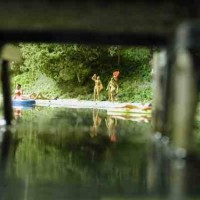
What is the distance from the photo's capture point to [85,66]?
37.7 m

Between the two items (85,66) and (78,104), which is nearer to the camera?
(78,104)

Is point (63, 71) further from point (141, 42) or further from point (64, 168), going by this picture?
point (64, 168)

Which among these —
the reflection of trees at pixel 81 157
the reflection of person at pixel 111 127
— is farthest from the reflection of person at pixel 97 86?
the reflection of trees at pixel 81 157

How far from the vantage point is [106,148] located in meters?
14.3

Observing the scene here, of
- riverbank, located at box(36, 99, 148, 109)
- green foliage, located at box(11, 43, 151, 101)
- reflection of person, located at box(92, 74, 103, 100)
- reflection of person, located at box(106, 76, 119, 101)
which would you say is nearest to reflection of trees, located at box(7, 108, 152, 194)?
riverbank, located at box(36, 99, 148, 109)

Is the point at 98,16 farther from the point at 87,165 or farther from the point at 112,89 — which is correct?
the point at 112,89

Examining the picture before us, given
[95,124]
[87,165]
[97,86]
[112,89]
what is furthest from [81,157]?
[97,86]

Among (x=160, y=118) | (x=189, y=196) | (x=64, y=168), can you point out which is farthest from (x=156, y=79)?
(x=189, y=196)

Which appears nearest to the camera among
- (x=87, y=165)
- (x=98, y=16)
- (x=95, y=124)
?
(x=98, y=16)

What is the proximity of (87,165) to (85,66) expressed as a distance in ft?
86.0

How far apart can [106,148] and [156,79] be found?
343 cm

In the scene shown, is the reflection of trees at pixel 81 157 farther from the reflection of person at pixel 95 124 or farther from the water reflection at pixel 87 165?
the reflection of person at pixel 95 124

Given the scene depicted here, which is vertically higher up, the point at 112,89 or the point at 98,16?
the point at 98,16

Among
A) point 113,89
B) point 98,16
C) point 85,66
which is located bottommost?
point 113,89
